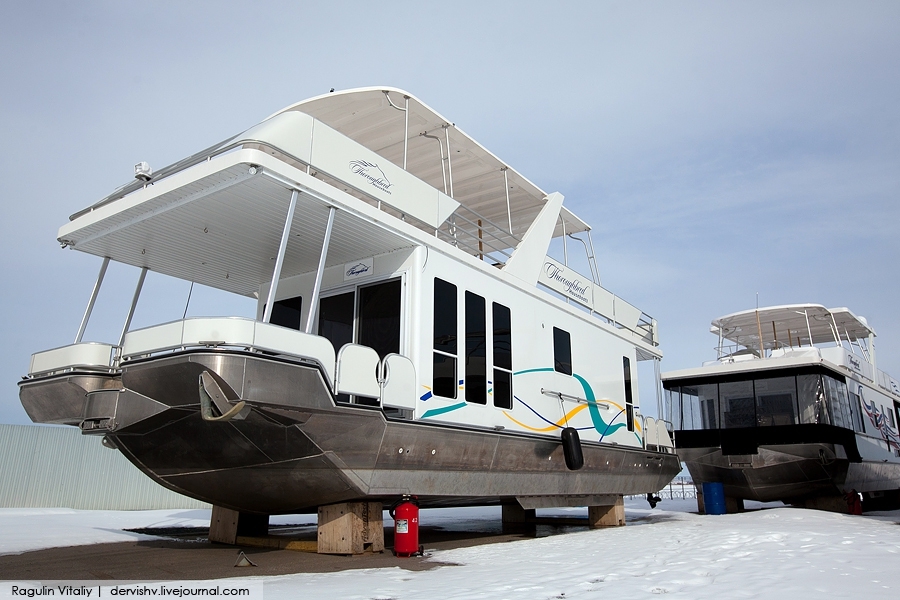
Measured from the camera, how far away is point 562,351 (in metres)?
11.3

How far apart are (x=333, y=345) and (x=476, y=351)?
190cm

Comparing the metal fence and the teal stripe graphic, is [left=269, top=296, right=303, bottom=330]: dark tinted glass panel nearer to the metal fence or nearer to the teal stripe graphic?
the teal stripe graphic

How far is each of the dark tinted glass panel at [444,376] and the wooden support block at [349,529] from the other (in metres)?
1.55

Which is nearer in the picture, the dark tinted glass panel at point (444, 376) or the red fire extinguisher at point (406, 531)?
the red fire extinguisher at point (406, 531)

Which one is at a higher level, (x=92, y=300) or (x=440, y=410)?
(x=92, y=300)

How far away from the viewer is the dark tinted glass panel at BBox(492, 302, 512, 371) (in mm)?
9469

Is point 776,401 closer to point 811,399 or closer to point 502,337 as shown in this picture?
point 811,399

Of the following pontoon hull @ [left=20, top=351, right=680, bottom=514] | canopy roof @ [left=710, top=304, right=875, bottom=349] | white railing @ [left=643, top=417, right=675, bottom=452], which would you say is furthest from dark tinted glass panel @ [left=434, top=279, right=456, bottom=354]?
canopy roof @ [left=710, top=304, right=875, bottom=349]

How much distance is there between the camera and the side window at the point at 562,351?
11.0 meters

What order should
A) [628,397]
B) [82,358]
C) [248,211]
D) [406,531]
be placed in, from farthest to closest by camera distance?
1. [628,397]
2. [406,531]
3. [248,211]
4. [82,358]

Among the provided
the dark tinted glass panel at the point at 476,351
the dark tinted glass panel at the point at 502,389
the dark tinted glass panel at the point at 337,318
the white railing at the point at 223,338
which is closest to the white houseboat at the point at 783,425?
the dark tinted glass panel at the point at 502,389

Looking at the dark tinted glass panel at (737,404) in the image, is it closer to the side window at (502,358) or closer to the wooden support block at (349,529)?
the side window at (502,358)

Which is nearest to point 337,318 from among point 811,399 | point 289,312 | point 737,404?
point 289,312

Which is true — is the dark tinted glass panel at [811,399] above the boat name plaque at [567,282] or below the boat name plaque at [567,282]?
below
